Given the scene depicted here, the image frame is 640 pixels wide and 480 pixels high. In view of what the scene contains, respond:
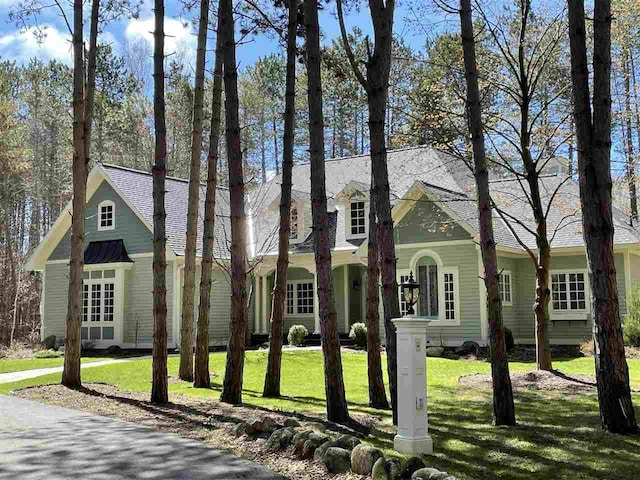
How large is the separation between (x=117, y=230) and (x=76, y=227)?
36.0 ft

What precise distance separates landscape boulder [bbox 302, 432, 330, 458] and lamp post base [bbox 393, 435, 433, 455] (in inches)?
27.2

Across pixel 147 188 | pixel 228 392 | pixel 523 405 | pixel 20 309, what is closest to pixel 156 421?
pixel 228 392

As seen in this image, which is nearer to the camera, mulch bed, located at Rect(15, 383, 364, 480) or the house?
mulch bed, located at Rect(15, 383, 364, 480)

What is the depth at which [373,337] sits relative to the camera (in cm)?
1012

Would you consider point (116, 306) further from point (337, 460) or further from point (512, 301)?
point (337, 460)

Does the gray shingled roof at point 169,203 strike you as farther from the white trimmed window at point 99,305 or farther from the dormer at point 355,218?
the dormer at point 355,218

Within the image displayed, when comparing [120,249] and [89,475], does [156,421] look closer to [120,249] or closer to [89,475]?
[89,475]

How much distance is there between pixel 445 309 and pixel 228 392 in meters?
10.9

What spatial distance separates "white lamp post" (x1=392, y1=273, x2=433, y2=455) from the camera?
6.39 metres

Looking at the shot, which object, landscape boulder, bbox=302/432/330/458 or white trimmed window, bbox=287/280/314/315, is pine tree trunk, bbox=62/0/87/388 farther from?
white trimmed window, bbox=287/280/314/315

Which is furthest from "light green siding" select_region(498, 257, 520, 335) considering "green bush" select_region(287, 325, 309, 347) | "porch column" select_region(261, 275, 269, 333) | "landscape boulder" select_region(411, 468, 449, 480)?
"landscape boulder" select_region(411, 468, 449, 480)

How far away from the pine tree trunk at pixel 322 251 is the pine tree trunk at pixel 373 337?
1.47 m

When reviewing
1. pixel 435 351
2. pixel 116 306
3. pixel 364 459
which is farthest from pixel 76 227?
pixel 435 351

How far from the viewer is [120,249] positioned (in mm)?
22812
